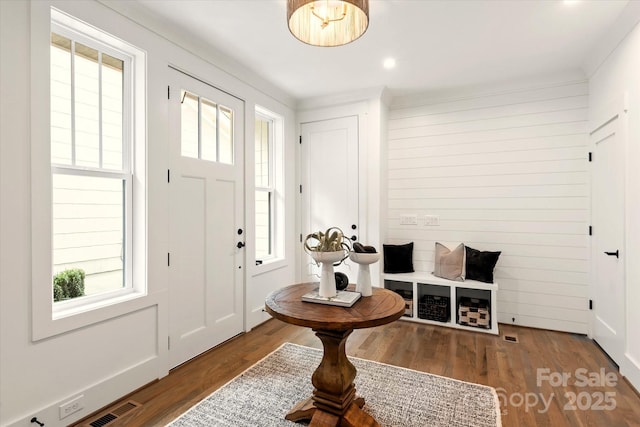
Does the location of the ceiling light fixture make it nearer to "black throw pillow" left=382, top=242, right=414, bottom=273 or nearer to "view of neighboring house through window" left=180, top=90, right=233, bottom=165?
"view of neighboring house through window" left=180, top=90, right=233, bottom=165

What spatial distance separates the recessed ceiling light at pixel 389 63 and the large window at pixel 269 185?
1.48 metres

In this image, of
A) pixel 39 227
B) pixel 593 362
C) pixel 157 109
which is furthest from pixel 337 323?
pixel 593 362

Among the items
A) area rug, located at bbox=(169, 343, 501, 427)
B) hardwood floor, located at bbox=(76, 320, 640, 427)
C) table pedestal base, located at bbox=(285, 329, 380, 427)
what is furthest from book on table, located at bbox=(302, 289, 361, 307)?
hardwood floor, located at bbox=(76, 320, 640, 427)

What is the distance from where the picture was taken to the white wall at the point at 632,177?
2350mm

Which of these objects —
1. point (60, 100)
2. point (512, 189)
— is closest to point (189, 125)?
point (60, 100)

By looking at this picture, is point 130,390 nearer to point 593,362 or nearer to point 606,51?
point 593,362

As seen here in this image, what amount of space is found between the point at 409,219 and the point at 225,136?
8.02ft

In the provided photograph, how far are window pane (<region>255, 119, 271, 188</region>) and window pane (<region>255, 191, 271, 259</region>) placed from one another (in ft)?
0.50

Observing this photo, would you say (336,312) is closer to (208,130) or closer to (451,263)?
(208,130)

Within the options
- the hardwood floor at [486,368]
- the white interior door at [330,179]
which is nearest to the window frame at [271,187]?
the white interior door at [330,179]

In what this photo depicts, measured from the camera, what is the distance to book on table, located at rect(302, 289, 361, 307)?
5.83 feet

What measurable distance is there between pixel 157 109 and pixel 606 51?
12.4 feet

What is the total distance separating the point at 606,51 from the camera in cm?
281

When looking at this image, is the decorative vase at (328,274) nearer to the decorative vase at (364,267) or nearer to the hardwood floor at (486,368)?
the decorative vase at (364,267)
